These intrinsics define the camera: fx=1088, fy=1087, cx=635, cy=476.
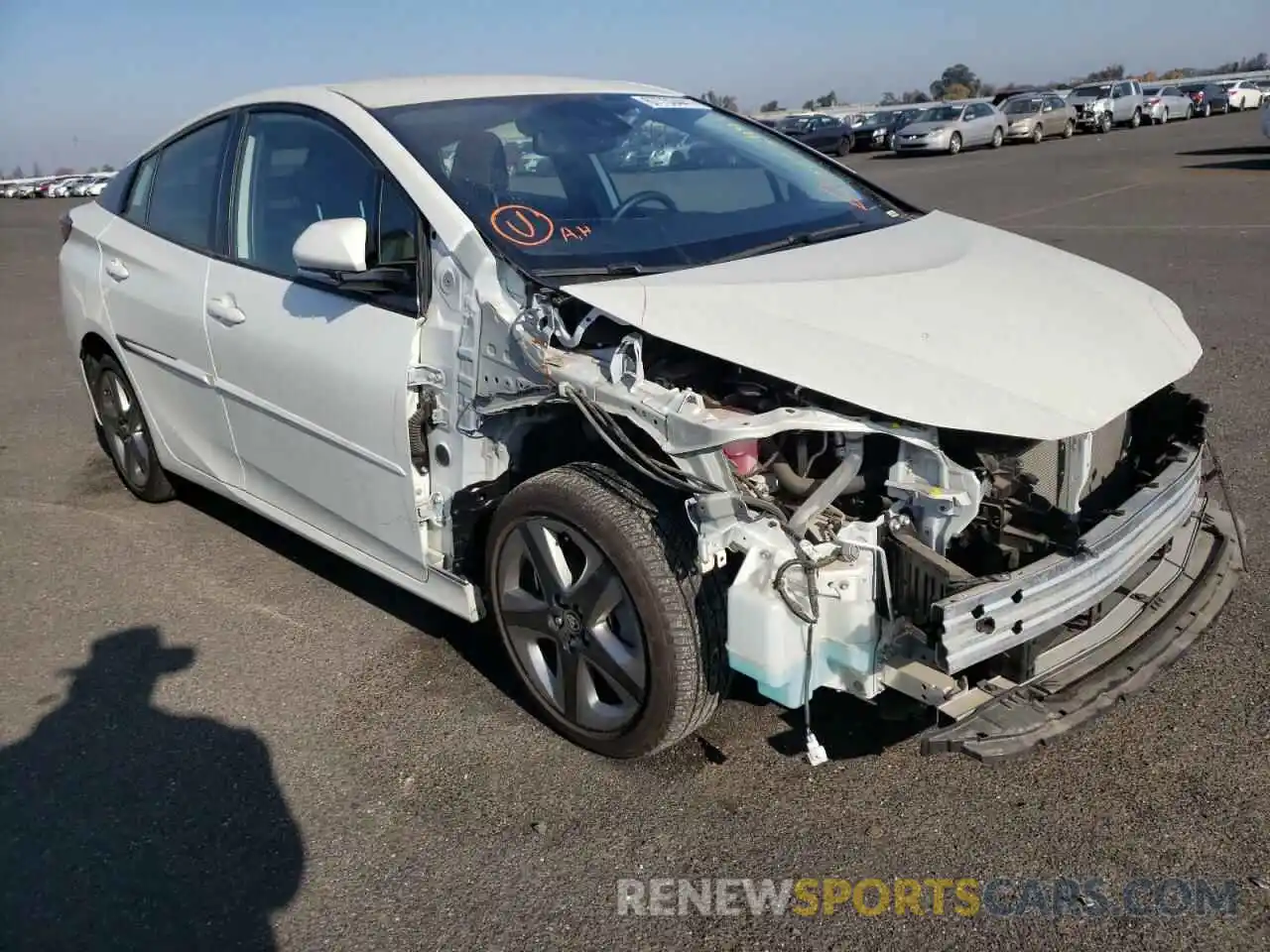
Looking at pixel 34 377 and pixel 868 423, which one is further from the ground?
pixel 868 423

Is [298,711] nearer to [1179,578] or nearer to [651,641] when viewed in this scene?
[651,641]

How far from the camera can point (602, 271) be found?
296 centimetres

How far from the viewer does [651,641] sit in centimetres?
274

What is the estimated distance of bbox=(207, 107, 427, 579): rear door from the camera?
322cm

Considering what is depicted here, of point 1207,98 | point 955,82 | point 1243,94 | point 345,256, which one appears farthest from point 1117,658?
point 955,82

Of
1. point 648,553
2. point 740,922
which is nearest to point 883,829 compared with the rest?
point 740,922

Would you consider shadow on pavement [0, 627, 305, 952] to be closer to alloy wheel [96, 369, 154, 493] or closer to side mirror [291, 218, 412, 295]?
side mirror [291, 218, 412, 295]

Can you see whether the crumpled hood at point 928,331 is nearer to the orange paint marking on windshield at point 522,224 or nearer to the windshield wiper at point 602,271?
the windshield wiper at point 602,271

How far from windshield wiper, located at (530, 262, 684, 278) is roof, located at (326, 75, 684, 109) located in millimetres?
1034

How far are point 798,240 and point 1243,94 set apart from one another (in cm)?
4913

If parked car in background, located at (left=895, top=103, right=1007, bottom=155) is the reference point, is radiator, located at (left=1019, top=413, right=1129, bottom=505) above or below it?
below

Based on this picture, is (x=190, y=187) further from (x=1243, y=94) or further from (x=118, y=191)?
(x=1243, y=94)

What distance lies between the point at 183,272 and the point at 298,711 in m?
1.75

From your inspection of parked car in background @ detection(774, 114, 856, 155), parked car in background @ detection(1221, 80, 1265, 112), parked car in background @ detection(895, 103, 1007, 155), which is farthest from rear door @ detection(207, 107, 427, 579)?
parked car in background @ detection(1221, 80, 1265, 112)
